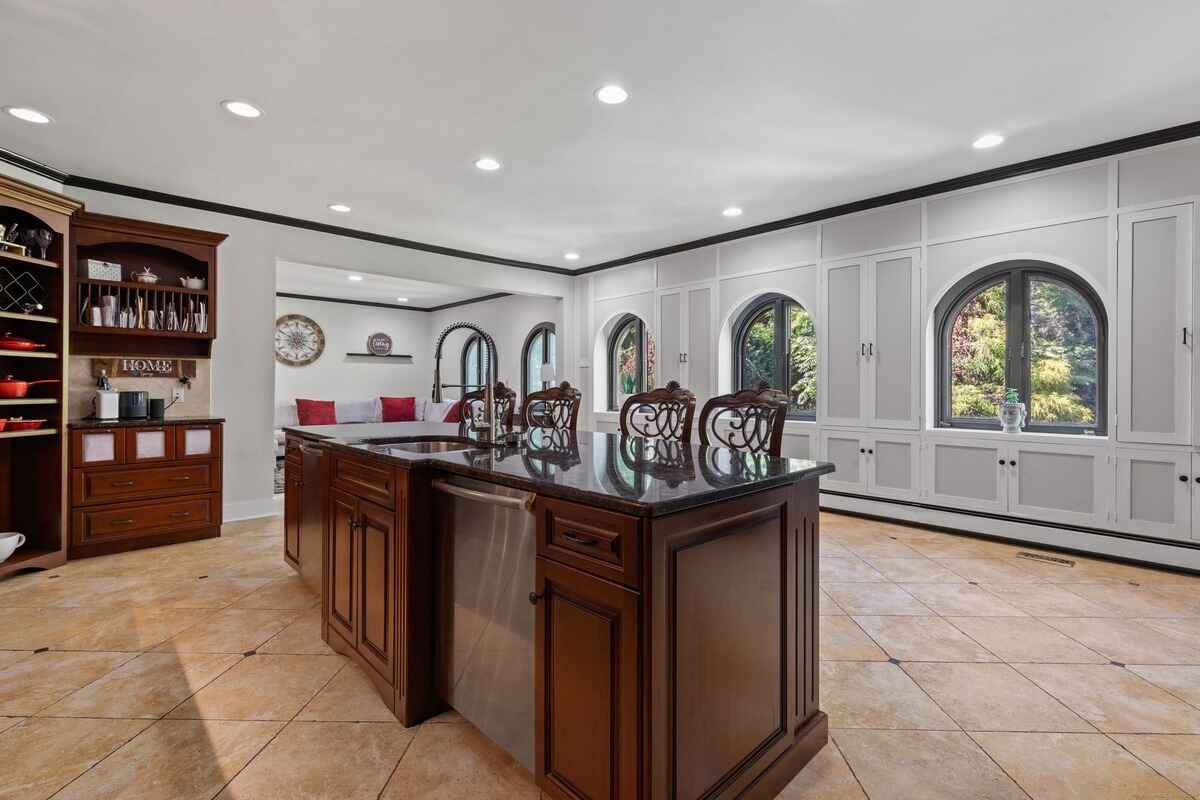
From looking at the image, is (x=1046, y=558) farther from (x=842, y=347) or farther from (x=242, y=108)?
(x=242, y=108)

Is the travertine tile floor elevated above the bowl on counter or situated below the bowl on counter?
below

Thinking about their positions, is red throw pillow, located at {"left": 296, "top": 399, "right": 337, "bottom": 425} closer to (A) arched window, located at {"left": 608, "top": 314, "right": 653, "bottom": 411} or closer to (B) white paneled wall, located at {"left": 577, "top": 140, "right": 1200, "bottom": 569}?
(A) arched window, located at {"left": 608, "top": 314, "right": 653, "bottom": 411}

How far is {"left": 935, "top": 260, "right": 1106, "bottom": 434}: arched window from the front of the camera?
3846mm

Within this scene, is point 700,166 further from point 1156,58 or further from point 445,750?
point 445,750

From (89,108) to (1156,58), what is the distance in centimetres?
530

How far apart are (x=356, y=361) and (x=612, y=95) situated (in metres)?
7.97

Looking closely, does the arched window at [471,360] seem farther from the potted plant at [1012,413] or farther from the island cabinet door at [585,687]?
the island cabinet door at [585,687]

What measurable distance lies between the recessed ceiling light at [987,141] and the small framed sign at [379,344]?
8866mm

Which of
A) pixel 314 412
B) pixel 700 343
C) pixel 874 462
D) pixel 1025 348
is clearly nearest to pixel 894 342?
pixel 1025 348

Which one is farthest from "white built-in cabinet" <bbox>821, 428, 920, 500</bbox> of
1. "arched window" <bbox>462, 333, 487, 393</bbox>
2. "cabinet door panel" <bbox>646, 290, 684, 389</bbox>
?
"arched window" <bbox>462, 333, 487, 393</bbox>

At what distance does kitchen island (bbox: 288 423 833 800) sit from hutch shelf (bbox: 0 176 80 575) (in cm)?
281

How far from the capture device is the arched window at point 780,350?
211 inches

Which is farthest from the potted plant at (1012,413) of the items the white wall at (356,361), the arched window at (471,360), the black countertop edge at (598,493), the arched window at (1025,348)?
the white wall at (356,361)

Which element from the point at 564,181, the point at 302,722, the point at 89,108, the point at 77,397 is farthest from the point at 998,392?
the point at 77,397
